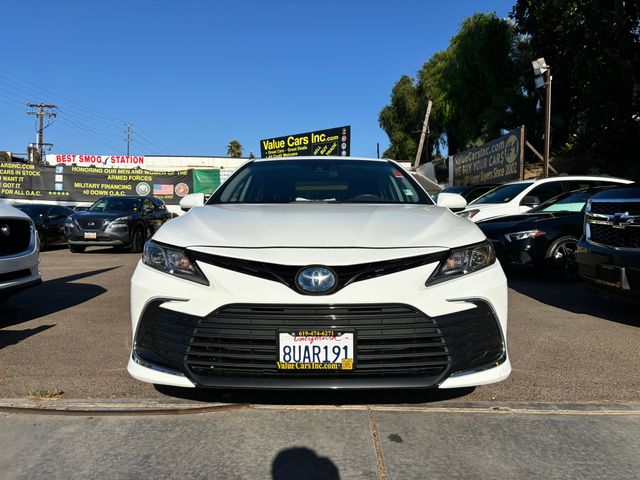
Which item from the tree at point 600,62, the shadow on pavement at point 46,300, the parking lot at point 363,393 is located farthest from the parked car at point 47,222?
the tree at point 600,62

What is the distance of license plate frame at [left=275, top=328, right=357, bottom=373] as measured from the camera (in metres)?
2.45

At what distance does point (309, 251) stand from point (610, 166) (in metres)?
19.9

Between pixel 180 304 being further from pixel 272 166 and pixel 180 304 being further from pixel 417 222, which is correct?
pixel 272 166

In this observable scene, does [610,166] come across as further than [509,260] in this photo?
Yes

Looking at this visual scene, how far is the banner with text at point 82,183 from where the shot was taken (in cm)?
2142

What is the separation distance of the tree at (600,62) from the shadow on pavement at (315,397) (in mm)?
17157

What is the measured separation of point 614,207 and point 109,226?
1052 centimetres

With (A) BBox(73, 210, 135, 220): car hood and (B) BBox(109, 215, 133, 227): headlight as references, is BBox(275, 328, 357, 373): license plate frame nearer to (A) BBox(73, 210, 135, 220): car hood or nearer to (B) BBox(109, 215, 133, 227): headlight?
(B) BBox(109, 215, 133, 227): headlight

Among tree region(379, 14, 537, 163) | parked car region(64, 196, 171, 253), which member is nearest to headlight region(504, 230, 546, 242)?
parked car region(64, 196, 171, 253)

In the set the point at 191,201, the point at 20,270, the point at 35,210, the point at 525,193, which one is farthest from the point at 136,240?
the point at 191,201

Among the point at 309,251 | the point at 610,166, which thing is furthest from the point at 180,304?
the point at 610,166

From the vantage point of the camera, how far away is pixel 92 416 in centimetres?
285

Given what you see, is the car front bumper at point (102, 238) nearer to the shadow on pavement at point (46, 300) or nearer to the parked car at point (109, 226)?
the parked car at point (109, 226)

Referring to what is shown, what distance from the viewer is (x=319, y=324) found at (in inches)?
96.4
